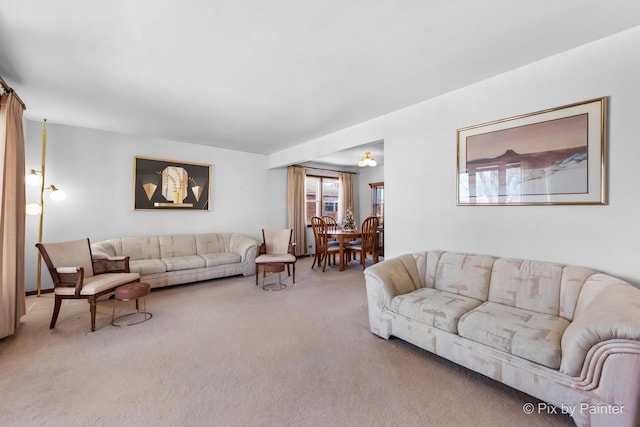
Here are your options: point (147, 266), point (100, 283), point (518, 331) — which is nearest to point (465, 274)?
point (518, 331)

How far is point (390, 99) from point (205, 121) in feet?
8.94

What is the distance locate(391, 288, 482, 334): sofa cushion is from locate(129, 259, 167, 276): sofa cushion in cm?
360

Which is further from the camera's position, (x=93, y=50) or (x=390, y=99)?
(x=390, y=99)

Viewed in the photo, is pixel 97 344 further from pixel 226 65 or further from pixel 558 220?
pixel 558 220

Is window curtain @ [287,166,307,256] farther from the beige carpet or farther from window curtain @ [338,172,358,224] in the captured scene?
the beige carpet

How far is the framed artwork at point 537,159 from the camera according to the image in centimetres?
213

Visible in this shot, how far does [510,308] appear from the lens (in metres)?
2.21

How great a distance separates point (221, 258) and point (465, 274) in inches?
152

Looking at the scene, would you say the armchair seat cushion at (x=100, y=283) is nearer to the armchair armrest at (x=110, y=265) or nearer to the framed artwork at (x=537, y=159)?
the armchair armrest at (x=110, y=265)

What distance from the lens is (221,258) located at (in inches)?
187

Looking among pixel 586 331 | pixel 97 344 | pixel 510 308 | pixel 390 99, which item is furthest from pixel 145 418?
pixel 390 99

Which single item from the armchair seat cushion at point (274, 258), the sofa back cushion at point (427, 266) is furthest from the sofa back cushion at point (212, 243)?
the sofa back cushion at point (427, 266)

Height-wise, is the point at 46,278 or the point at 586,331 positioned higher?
the point at 586,331

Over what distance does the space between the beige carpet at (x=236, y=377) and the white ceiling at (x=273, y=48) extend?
258cm
